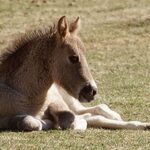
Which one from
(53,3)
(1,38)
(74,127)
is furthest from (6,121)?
(53,3)

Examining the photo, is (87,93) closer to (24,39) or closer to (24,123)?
(24,123)

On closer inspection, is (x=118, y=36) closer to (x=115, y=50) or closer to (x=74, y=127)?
(x=115, y=50)

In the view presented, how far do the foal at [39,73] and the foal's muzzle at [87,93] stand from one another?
0.5 inches

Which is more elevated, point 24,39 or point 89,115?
point 24,39

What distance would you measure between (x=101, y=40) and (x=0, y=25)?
4.03 m

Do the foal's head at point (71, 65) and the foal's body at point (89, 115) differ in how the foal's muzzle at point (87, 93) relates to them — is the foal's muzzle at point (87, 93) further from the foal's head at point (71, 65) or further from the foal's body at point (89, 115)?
the foal's body at point (89, 115)

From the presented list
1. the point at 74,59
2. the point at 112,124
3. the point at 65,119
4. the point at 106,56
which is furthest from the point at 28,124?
the point at 106,56

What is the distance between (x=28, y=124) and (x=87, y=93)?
0.87 metres

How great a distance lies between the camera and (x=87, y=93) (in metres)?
9.31

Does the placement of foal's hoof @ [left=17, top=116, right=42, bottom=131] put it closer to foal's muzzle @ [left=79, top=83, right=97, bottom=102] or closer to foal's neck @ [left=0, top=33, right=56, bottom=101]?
foal's neck @ [left=0, top=33, right=56, bottom=101]

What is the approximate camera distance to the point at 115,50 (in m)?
19.6

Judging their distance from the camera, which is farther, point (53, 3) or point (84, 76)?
point (53, 3)

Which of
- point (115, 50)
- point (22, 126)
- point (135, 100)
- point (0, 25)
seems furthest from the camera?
point (0, 25)

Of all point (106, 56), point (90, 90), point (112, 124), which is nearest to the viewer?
point (90, 90)
